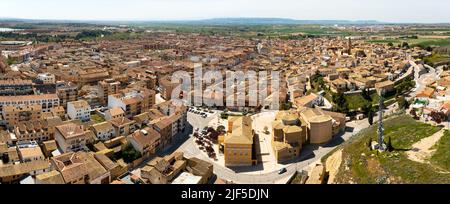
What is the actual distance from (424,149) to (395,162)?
95 centimetres

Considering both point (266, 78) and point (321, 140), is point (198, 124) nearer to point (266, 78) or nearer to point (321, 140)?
point (321, 140)

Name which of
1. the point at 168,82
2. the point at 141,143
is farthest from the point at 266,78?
the point at 141,143

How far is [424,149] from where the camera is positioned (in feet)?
28.6

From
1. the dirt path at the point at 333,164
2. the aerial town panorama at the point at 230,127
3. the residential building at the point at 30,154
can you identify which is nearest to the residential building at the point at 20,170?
the aerial town panorama at the point at 230,127

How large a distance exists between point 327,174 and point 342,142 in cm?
342

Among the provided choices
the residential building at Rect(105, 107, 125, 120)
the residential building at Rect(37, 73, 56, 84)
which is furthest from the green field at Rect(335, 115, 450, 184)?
the residential building at Rect(37, 73, 56, 84)

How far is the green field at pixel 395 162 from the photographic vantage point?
24.6 feet

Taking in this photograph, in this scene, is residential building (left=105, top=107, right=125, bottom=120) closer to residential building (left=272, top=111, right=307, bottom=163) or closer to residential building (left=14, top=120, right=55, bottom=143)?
residential building (left=14, top=120, right=55, bottom=143)

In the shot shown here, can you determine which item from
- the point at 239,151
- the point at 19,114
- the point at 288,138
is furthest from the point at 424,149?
the point at 19,114

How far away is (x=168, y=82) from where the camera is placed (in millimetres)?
19500

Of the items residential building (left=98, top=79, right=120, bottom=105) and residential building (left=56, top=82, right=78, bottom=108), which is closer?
residential building (left=56, top=82, right=78, bottom=108)

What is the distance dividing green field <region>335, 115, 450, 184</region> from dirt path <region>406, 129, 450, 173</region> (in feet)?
0.46

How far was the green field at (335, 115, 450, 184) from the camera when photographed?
749cm

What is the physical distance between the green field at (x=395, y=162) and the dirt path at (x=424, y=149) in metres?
0.14
